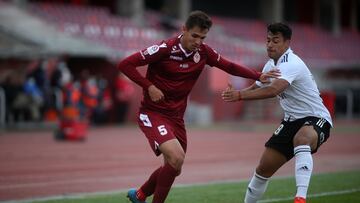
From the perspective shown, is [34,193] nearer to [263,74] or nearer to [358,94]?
[263,74]

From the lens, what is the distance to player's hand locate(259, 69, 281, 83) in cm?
787

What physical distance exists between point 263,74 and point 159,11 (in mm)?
30181

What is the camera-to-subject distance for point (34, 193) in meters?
10.4

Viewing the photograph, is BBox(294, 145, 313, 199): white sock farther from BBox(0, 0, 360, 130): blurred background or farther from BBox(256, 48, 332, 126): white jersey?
BBox(0, 0, 360, 130): blurred background

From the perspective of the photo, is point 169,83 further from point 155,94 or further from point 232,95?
point 232,95

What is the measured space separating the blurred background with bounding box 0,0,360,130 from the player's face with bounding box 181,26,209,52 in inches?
490

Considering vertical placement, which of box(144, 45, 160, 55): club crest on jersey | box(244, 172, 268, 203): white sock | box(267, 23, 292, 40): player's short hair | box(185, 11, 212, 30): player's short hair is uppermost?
box(185, 11, 212, 30): player's short hair

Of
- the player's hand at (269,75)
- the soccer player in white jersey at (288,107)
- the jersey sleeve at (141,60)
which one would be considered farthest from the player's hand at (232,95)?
the jersey sleeve at (141,60)

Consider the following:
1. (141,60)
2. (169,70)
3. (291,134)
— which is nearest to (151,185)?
(169,70)

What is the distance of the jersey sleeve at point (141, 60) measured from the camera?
7.73 meters

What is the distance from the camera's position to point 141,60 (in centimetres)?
775

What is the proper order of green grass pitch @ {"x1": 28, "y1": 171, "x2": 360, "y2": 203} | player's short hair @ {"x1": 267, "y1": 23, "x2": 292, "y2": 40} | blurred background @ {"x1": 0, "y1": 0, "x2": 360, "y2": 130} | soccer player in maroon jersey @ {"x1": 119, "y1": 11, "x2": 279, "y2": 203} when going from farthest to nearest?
1. blurred background @ {"x1": 0, "y1": 0, "x2": 360, "y2": 130}
2. green grass pitch @ {"x1": 28, "y1": 171, "x2": 360, "y2": 203}
3. player's short hair @ {"x1": 267, "y1": 23, "x2": 292, "y2": 40}
4. soccer player in maroon jersey @ {"x1": 119, "y1": 11, "x2": 279, "y2": 203}

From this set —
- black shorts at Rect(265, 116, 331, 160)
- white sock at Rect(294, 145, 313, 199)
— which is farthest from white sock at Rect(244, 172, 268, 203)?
white sock at Rect(294, 145, 313, 199)

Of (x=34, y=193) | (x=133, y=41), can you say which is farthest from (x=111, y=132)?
(x=34, y=193)
